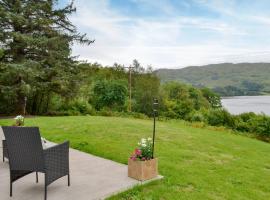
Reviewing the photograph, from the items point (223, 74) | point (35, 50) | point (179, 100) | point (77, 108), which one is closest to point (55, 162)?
point (35, 50)

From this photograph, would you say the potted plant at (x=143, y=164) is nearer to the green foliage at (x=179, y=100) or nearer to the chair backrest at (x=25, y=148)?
the chair backrest at (x=25, y=148)

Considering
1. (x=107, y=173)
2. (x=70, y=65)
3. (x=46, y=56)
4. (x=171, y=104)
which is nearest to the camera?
(x=107, y=173)

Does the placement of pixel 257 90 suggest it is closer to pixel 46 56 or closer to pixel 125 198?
pixel 46 56

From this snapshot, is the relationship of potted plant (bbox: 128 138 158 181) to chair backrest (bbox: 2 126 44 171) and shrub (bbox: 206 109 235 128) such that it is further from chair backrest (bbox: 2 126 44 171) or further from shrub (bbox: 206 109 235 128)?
shrub (bbox: 206 109 235 128)

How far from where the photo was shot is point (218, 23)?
44.7 feet

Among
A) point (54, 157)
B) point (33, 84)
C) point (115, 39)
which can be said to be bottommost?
point (54, 157)

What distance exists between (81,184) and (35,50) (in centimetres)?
1257

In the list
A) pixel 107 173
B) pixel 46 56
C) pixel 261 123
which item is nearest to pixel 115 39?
pixel 46 56

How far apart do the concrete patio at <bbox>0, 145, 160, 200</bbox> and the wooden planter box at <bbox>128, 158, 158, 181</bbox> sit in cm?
9

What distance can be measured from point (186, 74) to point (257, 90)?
2954 cm

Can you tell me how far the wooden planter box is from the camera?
132 inches

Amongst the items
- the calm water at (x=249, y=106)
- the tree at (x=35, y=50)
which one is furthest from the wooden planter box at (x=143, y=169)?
the calm water at (x=249, y=106)

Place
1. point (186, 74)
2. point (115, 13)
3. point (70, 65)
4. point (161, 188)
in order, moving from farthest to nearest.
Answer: point (186, 74)
point (70, 65)
point (115, 13)
point (161, 188)

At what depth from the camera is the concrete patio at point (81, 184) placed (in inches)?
113
